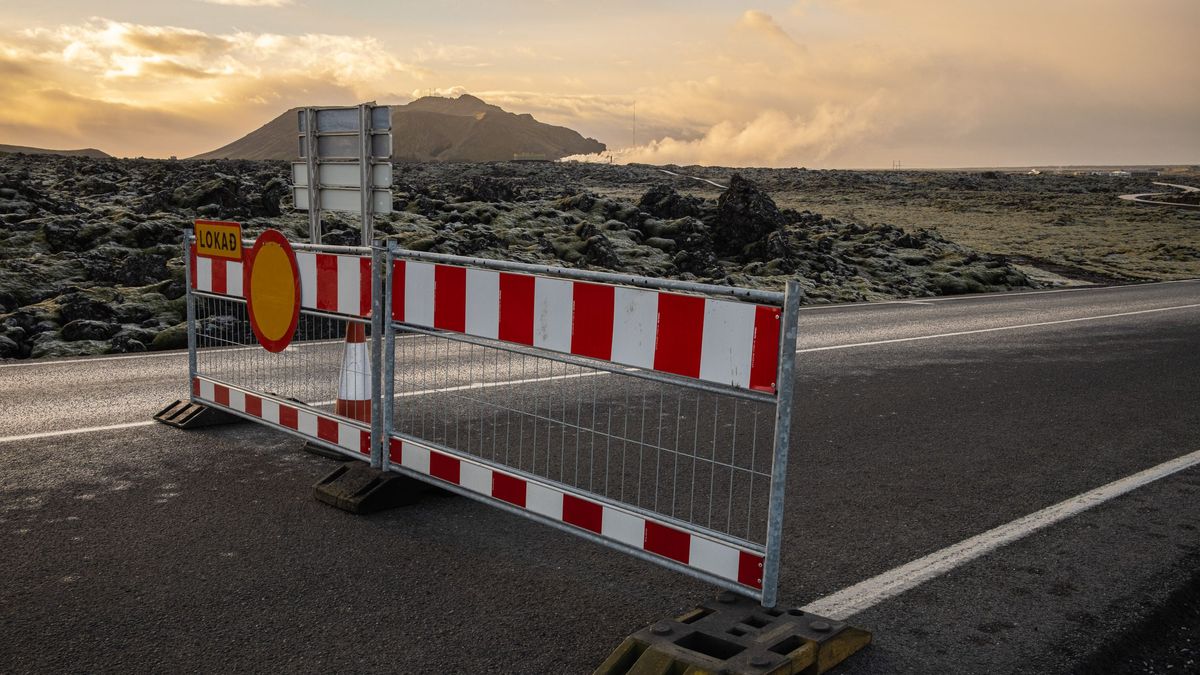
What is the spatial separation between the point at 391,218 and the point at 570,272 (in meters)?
18.7

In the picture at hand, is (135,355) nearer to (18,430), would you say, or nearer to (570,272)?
(18,430)

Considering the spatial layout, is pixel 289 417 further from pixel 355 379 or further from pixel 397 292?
pixel 397 292

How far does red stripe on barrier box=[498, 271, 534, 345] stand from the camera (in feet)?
16.1

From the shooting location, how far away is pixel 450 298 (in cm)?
530

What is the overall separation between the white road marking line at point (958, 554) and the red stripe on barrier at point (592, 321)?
1497 millimetres

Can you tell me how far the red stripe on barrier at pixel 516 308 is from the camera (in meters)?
4.91

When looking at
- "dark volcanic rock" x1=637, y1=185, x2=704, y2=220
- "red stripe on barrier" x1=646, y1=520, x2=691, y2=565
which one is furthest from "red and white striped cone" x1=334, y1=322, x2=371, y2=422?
"dark volcanic rock" x1=637, y1=185, x2=704, y2=220

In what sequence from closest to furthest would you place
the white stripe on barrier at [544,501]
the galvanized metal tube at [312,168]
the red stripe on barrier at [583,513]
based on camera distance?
the red stripe on barrier at [583,513]
the white stripe on barrier at [544,501]
the galvanized metal tube at [312,168]

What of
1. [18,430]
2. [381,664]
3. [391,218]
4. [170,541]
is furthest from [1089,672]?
[391,218]

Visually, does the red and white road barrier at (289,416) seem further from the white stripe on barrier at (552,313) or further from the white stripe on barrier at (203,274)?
the white stripe on barrier at (552,313)

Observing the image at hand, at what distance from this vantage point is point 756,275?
21453 millimetres

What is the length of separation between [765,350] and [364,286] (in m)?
2.80

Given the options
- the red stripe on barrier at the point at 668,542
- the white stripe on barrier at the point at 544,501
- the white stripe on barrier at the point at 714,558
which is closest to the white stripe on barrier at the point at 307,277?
the white stripe on barrier at the point at 544,501

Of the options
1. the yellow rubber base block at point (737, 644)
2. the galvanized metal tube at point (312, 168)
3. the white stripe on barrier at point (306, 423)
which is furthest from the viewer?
the galvanized metal tube at point (312, 168)
